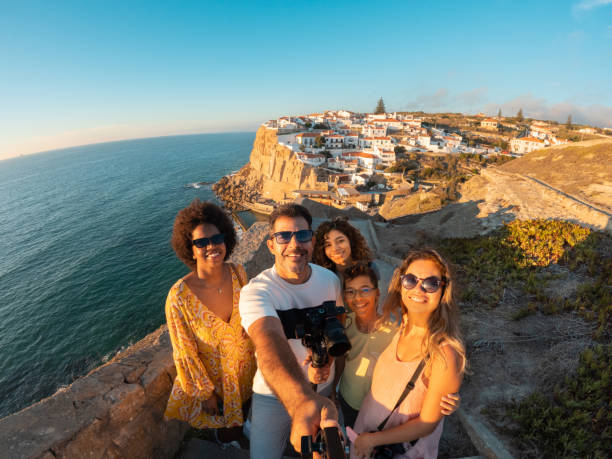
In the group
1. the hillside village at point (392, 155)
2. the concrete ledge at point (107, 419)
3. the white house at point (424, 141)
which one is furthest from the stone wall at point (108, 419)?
the white house at point (424, 141)

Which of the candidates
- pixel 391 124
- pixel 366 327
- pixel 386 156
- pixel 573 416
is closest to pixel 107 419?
pixel 366 327

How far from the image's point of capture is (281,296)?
225 cm

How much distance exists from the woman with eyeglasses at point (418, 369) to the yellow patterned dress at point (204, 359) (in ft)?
3.89

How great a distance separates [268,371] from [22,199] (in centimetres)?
9104

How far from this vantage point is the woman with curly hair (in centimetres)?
377

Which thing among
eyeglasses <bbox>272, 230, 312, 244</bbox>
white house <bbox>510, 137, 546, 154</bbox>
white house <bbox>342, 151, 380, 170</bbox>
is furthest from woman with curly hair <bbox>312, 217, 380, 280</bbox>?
white house <bbox>510, 137, 546, 154</bbox>

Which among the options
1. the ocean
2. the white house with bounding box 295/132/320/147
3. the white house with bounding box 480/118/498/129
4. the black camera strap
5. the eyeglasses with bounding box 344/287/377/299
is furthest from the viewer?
the white house with bounding box 480/118/498/129

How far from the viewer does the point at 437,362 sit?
1917 mm

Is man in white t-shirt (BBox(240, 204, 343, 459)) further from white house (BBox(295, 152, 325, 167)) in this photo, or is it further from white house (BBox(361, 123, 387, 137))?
white house (BBox(361, 123, 387, 137))

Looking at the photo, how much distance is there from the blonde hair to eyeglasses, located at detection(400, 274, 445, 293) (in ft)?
0.25

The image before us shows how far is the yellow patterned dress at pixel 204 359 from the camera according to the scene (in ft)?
7.80

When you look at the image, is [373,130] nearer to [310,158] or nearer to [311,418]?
[310,158]

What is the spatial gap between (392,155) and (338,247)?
54964 millimetres

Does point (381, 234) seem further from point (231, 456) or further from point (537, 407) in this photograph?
point (231, 456)
